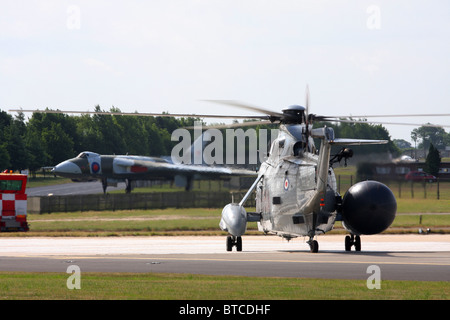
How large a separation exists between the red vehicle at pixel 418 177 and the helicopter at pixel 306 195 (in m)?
14.1

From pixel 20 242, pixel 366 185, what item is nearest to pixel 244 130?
pixel 20 242

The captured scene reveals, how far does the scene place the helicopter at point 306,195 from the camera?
91.0 feet

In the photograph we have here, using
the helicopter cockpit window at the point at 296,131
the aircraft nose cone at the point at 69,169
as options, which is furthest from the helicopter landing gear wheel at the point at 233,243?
the aircraft nose cone at the point at 69,169

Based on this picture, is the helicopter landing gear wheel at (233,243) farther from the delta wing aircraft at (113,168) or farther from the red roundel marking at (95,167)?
the red roundel marking at (95,167)

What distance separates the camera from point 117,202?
209 ft

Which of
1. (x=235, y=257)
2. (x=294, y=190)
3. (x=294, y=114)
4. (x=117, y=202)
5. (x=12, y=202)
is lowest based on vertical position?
(x=235, y=257)

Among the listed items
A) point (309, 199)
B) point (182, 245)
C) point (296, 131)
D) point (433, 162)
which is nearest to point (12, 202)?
point (182, 245)

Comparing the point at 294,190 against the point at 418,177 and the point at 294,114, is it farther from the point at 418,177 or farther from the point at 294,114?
the point at 418,177

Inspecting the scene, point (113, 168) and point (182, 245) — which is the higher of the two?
point (113, 168)

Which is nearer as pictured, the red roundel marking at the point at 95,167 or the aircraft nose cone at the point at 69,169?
the aircraft nose cone at the point at 69,169

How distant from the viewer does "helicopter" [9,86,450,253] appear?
2773cm

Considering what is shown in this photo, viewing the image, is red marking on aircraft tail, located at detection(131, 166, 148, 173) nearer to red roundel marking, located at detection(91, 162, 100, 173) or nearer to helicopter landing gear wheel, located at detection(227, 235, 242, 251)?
red roundel marking, located at detection(91, 162, 100, 173)

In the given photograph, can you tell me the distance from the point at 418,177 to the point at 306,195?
21.8m
